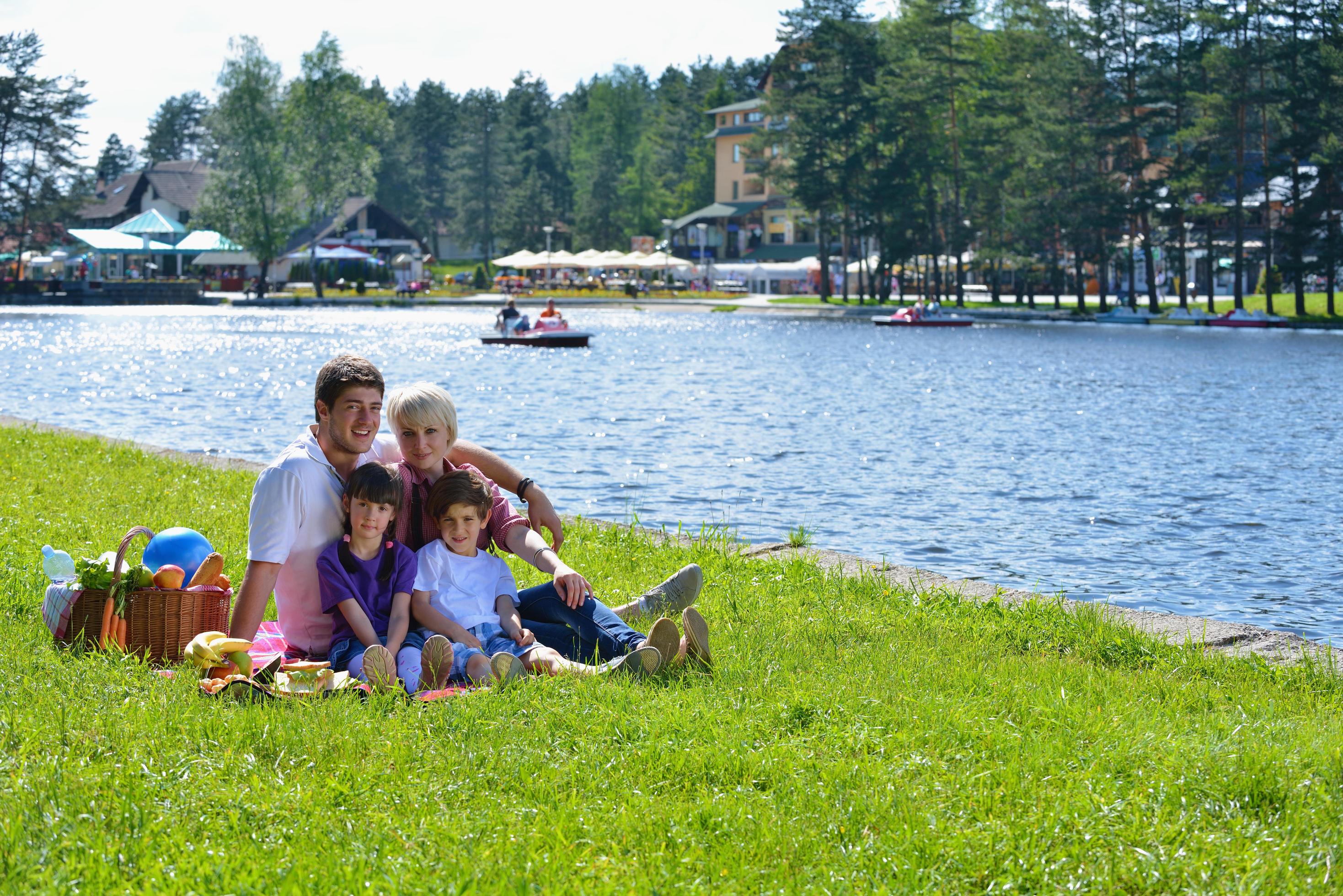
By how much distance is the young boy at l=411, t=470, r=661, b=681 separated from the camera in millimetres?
5723

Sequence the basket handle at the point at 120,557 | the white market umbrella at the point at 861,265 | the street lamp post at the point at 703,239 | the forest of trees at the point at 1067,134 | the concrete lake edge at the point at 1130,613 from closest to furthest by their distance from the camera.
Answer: the basket handle at the point at 120,557 < the concrete lake edge at the point at 1130,613 < the forest of trees at the point at 1067,134 < the white market umbrella at the point at 861,265 < the street lamp post at the point at 703,239

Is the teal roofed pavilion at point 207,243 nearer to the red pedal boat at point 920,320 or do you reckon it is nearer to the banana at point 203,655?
the red pedal boat at point 920,320

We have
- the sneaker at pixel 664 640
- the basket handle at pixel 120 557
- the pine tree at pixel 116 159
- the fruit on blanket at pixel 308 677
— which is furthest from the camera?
the pine tree at pixel 116 159

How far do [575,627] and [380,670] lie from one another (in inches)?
39.8

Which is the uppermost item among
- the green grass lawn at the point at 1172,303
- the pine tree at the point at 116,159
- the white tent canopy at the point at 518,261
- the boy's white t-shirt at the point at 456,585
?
the pine tree at the point at 116,159

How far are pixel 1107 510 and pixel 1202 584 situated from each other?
3577mm

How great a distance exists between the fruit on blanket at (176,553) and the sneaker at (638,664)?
2.05 meters

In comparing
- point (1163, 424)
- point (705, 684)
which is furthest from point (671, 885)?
point (1163, 424)

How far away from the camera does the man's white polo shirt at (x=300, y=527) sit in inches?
218

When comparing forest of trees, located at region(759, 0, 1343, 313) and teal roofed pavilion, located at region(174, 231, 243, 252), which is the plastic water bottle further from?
teal roofed pavilion, located at region(174, 231, 243, 252)

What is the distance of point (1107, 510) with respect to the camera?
13734 millimetres

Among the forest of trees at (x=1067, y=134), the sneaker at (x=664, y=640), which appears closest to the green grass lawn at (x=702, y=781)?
the sneaker at (x=664, y=640)

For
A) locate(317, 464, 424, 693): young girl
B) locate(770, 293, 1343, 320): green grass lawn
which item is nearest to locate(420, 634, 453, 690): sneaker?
locate(317, 464, 424, 693): young girl

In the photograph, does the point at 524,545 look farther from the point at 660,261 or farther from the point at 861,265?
the point at 660,261
